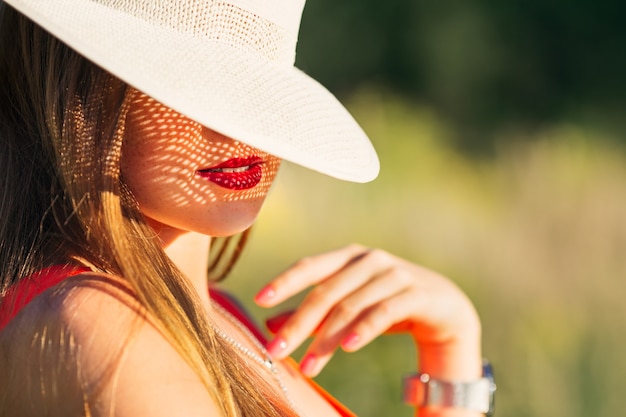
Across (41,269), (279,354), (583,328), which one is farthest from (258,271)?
(41,269)

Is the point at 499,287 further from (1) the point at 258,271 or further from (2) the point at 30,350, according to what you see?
(2) the point at 30,350

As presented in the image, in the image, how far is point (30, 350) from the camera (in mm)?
1135

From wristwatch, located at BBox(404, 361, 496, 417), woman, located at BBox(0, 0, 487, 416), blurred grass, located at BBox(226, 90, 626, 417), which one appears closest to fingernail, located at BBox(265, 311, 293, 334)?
woman, located at BBox(0, 0, 487, 416)

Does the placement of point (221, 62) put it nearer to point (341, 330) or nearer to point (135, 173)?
point (135, 173)

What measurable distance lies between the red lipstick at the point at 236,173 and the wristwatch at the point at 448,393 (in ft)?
2.35

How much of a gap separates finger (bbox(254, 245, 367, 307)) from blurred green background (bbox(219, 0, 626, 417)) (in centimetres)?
248

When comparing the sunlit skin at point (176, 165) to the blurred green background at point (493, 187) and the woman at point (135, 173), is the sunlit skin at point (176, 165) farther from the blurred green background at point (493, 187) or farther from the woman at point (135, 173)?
the blurred green background at point (493, 187)

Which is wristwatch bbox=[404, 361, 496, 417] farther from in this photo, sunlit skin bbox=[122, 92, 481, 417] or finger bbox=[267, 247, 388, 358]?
finger bbox=[267, 247, 388, 358]

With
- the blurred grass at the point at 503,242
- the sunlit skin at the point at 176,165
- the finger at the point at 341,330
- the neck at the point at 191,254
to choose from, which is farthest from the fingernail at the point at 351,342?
the blurred grass at the point at 503,242

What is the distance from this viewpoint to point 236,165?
1.33 meters

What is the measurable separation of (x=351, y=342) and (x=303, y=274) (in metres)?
0.14

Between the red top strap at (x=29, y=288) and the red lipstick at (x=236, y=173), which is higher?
the red lipstick at (x=236, y=173)

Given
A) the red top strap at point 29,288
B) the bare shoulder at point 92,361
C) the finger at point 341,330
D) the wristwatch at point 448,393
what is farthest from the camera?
the wristwatch at point 448,393

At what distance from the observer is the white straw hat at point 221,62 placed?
1.14 metres
